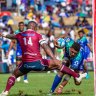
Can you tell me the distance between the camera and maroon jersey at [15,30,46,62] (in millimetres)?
15531

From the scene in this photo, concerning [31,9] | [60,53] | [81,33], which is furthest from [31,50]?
[31,9]

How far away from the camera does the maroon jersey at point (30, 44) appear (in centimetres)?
1553

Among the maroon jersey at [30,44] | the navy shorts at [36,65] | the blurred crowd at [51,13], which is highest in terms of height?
the maroon jersey at [30,44]

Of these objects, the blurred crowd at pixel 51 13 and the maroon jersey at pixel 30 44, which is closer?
the maroon jersey at pixel 30 44

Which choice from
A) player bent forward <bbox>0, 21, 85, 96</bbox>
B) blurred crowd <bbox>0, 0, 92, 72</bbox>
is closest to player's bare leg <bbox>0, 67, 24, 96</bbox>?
player bent forward <bbox>0, 21, 85, 96</bbox>

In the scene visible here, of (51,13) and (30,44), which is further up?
(30,44)

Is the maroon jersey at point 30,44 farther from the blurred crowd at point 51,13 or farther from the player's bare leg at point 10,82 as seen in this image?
the blurred crowd at point 51,13

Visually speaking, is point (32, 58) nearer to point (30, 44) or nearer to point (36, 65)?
point (36, 65)

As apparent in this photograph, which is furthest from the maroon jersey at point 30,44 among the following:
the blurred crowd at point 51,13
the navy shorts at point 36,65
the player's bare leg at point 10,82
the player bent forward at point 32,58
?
the blurred crowd at point 51,13

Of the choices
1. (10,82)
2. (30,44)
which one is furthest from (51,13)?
(10,82)

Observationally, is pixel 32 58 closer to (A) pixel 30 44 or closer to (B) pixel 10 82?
(A) pixel 30 44

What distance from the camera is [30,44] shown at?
1554 centimetres

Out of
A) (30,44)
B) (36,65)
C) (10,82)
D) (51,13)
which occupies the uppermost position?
(30,44)

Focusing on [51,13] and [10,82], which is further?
[51,13]
